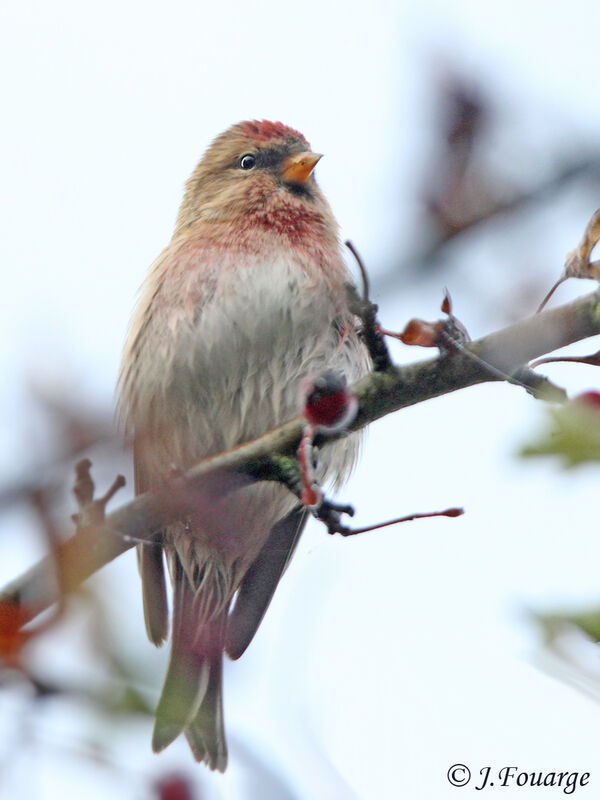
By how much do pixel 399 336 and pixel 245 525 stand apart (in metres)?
2.45

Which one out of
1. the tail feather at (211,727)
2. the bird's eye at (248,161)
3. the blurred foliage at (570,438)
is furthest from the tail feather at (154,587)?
the blurred foliage at (570,438)

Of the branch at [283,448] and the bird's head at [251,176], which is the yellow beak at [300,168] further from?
the branch at [283,448]

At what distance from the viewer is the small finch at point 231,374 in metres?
4.75

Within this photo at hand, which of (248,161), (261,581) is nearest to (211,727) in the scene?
(261,581)

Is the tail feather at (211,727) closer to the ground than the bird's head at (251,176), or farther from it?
closer to the ground

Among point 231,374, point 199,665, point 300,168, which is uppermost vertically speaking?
point 300,168

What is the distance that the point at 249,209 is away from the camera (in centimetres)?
556

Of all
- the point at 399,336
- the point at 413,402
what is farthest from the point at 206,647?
the point at 399,336

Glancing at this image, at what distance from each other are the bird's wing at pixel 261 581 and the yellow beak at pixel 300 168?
73.1 inches

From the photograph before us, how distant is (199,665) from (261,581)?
26.0 inches

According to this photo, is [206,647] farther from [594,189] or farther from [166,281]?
[594,189]

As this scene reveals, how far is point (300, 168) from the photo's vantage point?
19.0 ft

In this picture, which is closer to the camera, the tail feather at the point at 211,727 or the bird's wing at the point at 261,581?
the tail feather at the point at 211,727

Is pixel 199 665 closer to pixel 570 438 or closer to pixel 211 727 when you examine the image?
pixel 211 727
